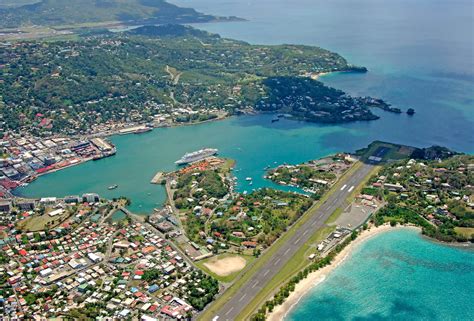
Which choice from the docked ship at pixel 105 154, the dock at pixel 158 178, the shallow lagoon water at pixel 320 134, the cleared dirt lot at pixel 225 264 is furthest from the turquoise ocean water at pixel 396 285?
the docked ship at pixel 105 154

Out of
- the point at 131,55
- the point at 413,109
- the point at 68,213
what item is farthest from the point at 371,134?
the point at 131,55

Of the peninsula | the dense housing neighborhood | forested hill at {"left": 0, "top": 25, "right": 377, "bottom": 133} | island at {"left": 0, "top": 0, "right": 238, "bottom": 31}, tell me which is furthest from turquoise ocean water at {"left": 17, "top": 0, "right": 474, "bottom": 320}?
island at {"left": 0, "top": 0, "right": 238, "bottom": 31}

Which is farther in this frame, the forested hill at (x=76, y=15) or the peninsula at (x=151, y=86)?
the forested hill at (x=76, y=15)

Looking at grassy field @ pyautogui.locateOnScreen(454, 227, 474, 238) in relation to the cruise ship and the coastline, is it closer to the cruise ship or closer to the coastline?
the coastline

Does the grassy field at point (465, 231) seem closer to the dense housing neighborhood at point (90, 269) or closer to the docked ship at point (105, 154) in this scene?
the dense housing neighborhood at point (90, 269)

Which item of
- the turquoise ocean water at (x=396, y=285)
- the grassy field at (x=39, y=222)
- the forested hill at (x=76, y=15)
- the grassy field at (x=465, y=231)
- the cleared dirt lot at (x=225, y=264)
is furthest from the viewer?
the forested hill at (x=76, y=15)

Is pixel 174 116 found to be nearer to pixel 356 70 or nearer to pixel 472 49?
pixel 356 70

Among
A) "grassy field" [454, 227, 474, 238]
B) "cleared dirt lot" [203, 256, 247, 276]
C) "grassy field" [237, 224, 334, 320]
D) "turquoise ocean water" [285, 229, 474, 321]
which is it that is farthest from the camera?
"grassy field" [454, 227, 474, 238]
